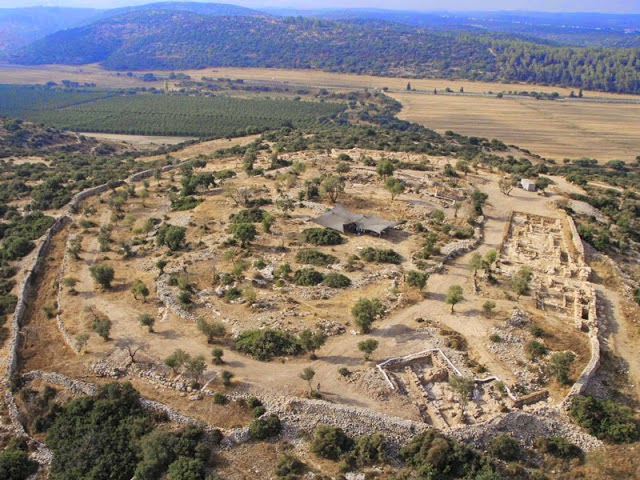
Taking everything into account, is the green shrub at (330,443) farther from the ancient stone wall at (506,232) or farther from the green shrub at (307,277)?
the ancient stone wall at (506,232)

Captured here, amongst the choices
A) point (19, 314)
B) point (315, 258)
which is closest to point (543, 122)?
point (315, 258)

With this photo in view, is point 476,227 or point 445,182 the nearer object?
point 476,227

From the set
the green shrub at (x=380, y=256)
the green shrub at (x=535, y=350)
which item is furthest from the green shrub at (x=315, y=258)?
the green shrub at (x=535, y=350)

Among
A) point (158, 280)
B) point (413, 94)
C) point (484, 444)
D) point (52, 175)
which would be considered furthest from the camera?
point (413, 94)

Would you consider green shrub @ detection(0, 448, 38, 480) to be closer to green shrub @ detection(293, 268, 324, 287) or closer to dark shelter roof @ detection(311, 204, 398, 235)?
green shrub @ detection(293, 268, 324, 287)

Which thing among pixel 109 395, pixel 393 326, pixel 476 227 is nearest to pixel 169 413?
pixel 109 395

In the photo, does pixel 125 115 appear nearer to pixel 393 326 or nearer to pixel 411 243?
pixel 411 243
